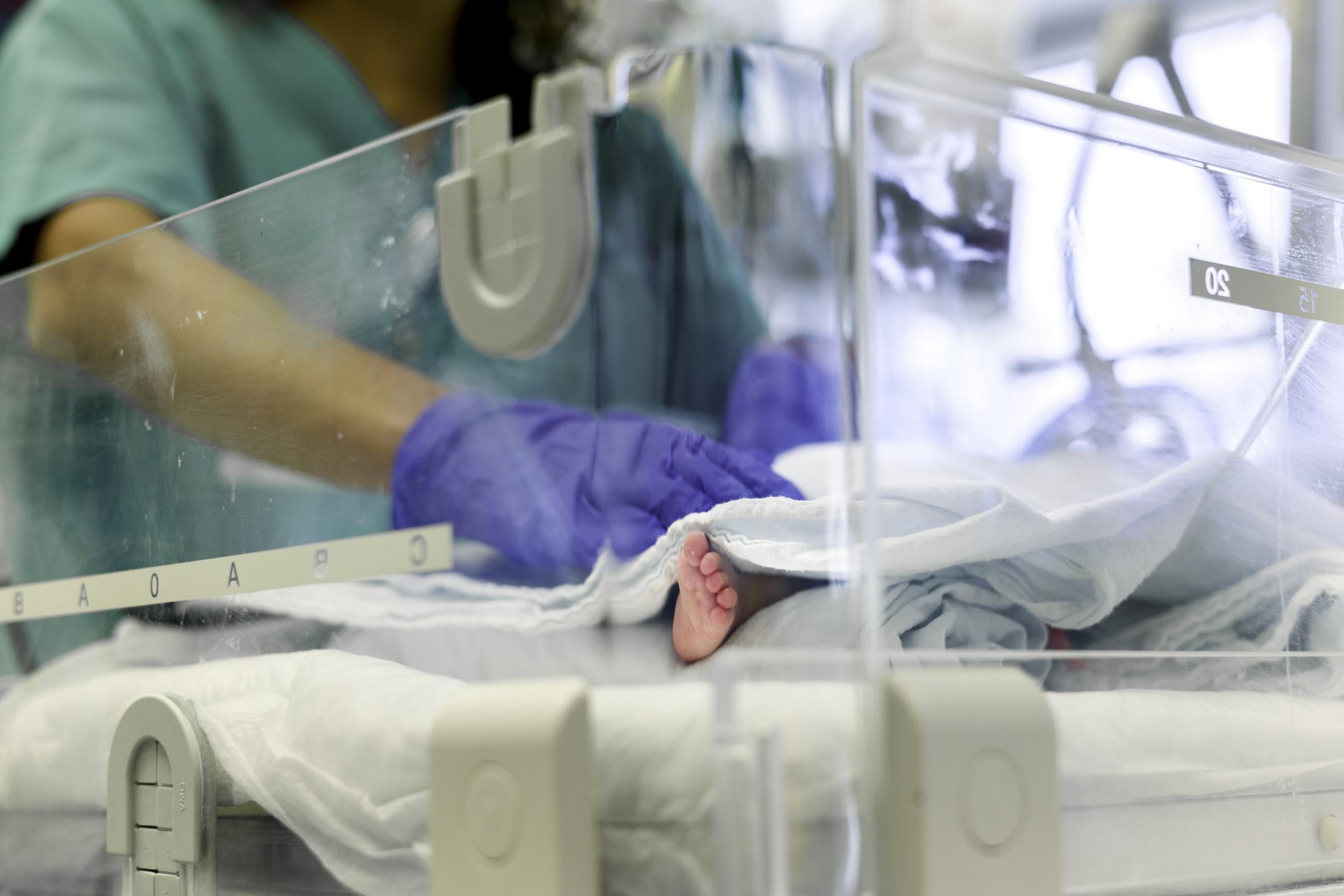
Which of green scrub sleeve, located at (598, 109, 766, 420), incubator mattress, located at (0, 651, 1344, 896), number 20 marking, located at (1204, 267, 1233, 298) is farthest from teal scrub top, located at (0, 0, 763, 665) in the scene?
number 20 marking, located at (1204, 267, 1233, 298)

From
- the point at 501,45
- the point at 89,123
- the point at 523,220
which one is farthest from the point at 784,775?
the point at 501,45

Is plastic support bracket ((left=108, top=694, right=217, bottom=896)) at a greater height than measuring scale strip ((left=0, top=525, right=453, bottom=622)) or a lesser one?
lesser

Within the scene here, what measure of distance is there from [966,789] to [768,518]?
0.49 feet

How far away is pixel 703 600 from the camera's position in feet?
1.86

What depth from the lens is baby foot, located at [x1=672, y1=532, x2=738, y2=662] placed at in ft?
1.85

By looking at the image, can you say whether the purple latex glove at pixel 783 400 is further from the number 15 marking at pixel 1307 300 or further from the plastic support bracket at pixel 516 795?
the number 15 marking at pixel 1307 300

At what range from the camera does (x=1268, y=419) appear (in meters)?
0.74

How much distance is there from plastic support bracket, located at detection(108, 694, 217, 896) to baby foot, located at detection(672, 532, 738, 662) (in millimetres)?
373

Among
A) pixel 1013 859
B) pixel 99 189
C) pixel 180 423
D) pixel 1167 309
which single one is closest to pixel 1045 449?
pixel 1167 309

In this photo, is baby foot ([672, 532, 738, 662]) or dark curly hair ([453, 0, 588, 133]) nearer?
baby foot ([672, 532, 738, 662])

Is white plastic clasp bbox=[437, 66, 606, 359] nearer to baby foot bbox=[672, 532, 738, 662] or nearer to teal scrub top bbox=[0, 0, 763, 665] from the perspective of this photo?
teal scrub top bbox=[0, 0, 763, 665]

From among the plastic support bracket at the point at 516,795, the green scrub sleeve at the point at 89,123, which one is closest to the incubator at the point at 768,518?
the plastic support bracket at the point at 516,795

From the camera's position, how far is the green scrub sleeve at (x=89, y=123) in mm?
1228

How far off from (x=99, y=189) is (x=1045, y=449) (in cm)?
98
